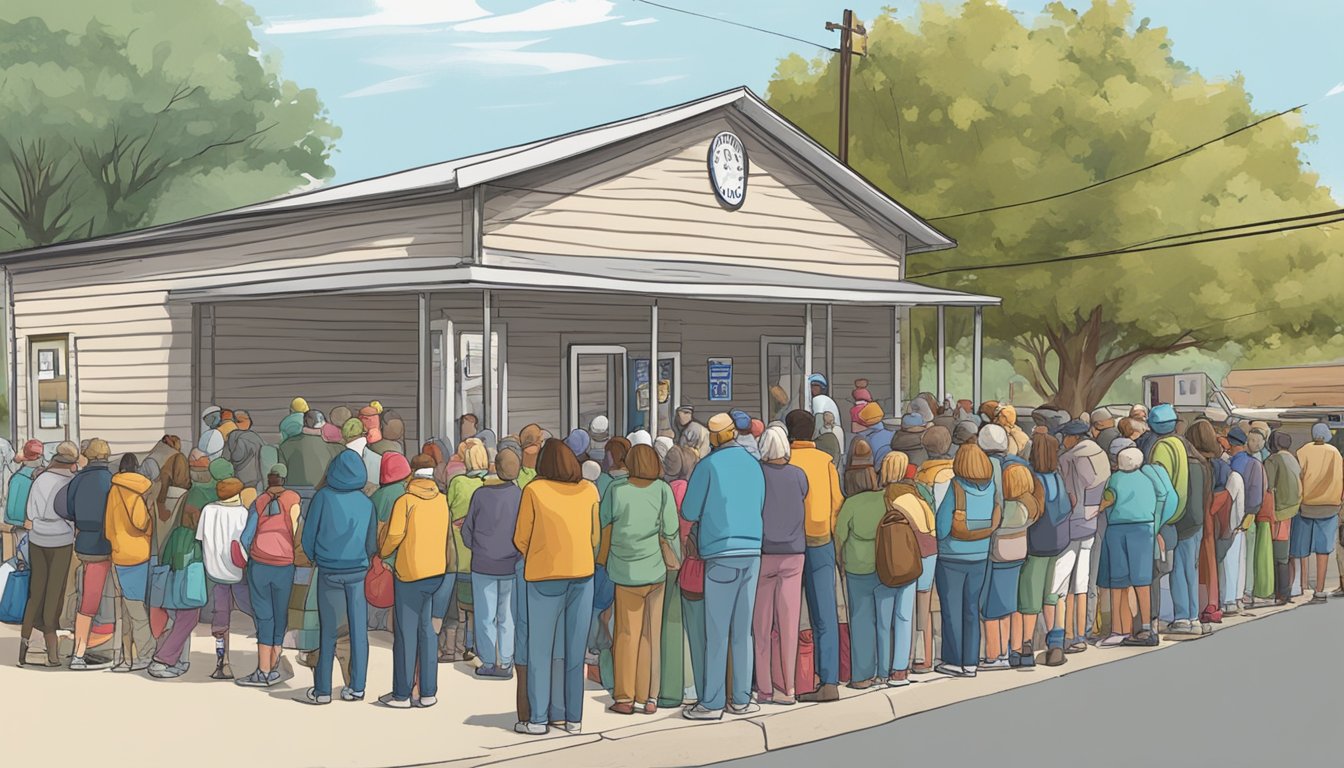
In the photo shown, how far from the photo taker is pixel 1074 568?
439 inches

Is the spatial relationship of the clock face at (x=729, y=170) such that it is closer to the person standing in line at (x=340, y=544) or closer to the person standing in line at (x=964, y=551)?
the person standing in line at (x=964, y=551)

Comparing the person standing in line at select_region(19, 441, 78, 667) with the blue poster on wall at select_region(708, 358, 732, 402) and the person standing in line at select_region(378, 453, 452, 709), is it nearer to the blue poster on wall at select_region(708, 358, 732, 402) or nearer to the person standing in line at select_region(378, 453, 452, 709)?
the person standing in line at select_region(378, 453, 452, 709)

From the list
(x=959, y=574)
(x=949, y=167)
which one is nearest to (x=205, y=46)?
(x=949, y=167)

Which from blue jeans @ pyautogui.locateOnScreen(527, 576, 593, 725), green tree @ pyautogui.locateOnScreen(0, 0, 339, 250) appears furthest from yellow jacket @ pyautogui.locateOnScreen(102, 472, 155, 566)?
green tree @ pyautogui.locateOnScreen(0, 0, 339, 250)

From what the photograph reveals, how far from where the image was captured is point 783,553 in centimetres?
925

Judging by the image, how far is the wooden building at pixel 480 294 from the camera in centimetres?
1756

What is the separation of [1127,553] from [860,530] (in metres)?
3.02

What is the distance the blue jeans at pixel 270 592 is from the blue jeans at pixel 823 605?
368 cm

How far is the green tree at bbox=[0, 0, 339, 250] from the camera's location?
4528 cm

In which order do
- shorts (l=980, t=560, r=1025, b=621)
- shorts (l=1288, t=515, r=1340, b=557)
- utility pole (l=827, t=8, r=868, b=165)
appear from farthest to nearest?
1. utility pole (l=827, t=8, r=868, b=165)
2. shorts (l=1288, t=515, r=1340, b=557)
3. shorts (l=980, t=560, r=1025, b=621)

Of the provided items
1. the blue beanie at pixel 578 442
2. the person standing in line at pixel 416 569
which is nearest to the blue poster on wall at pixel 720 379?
the blue beanie at pixel 578 442

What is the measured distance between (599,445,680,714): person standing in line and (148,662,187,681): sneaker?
3584 millimetres

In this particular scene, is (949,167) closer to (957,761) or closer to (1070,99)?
(1070,99)

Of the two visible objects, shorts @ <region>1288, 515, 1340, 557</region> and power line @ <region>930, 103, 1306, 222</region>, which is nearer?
shorts @ <region>1288, 515, 1340, 557</region>
